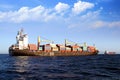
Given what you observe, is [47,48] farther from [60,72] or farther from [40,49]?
[60,72]

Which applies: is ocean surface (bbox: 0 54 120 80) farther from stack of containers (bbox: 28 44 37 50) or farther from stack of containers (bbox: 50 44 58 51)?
stack of containers (bbox: 50 44 58 51)

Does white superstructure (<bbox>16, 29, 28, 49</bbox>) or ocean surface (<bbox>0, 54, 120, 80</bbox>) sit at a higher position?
white superstructure (<bbox>16, 29, 28, 49</bbox>)

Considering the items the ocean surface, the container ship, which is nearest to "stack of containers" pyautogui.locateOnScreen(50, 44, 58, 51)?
the container ship

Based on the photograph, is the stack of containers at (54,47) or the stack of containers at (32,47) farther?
the stack of containers at (54,47)

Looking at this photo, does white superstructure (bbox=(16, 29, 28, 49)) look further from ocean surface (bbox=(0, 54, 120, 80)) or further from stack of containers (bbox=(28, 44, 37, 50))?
ocean surface (bbox=(0, 54, 120, 80))

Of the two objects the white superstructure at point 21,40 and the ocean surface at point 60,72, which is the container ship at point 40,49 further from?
the ocean surface at point 60,72

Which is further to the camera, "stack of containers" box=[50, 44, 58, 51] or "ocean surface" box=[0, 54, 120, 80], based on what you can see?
"stack of containers" box=[50, 44, 58, 51]

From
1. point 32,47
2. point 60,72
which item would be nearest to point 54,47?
point 32,47

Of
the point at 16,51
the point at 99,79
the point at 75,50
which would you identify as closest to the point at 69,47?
the point at 75,50

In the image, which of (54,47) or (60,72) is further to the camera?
(54,47)

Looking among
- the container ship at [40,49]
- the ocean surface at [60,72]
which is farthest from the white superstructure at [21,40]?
the ocean surface at [60,72]

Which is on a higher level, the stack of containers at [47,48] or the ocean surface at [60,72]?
the stack of containers at [47,48]

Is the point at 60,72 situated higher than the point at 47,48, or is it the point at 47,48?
the point at 47,48

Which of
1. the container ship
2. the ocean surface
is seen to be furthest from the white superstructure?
the ocean surface
